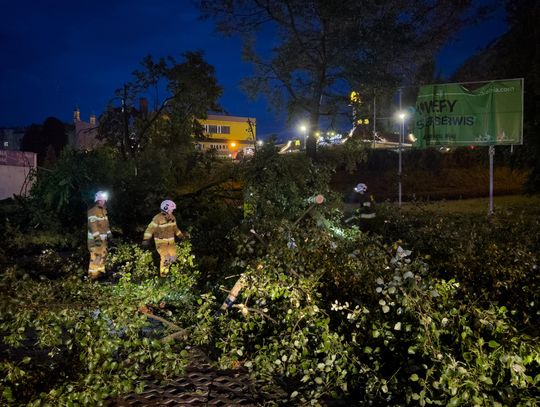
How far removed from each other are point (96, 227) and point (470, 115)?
32.8 ft

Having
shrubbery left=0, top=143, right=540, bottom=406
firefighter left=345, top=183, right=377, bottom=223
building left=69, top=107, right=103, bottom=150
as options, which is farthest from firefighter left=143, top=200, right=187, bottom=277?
building left=69, top=107, right=103, bottom=150

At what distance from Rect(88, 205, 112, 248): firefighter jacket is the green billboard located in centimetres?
924

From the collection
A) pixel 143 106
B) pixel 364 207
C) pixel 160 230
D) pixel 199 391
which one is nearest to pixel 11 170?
pixel 143 106

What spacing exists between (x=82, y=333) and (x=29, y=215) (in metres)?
10.3

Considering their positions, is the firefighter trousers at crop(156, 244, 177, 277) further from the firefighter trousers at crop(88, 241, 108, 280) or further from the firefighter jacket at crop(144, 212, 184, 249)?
the firefighter trousers at crop(88, 241, 108, 280)

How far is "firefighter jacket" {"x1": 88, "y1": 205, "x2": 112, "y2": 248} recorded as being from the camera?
8531mm

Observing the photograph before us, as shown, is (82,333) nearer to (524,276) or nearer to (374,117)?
(524,276)

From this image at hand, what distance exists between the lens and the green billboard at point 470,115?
13219 millimetres

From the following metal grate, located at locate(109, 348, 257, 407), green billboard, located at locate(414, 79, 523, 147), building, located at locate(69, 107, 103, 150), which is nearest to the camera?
metal grate, located at locate(109, 348, 257, 407)

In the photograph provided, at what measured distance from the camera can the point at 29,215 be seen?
43.5 feet

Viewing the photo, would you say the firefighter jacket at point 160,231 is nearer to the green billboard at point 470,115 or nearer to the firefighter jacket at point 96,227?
the firefighter jacket at point 96,227

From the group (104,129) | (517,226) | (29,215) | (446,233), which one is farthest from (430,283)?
(104,129)

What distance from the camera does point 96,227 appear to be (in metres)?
8.57

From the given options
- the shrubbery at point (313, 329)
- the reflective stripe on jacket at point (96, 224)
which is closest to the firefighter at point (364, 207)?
the shrubbery at point (313, 329)
